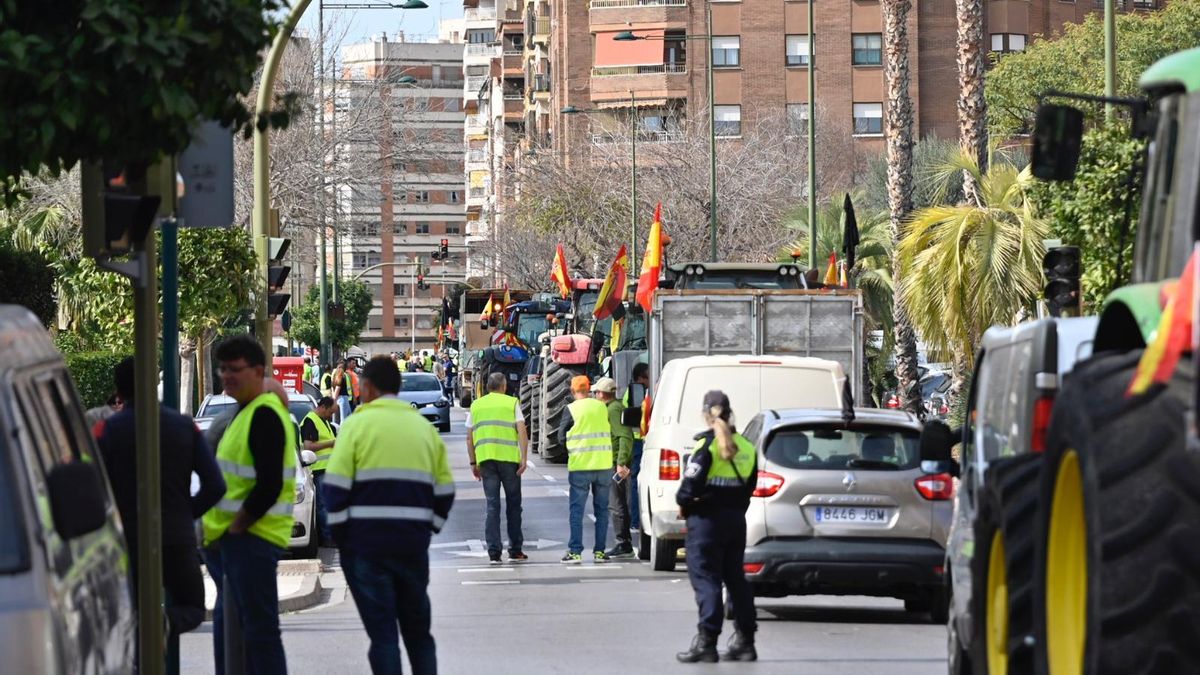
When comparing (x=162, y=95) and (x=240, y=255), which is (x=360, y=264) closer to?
(x=240, y=255)

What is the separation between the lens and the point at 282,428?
405 inches

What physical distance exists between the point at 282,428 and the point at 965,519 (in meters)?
3.28

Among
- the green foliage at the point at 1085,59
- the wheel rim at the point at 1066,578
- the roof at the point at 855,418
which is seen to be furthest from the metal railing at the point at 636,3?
the wheel rim at the point at 1066,578

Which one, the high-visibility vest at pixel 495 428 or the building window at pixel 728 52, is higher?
the building window at pixel 728 52

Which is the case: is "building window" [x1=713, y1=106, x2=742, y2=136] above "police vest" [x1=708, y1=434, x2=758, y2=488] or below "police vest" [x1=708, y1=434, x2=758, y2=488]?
above

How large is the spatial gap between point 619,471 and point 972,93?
10307 millimetres

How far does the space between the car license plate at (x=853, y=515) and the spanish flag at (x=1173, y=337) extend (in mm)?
10123

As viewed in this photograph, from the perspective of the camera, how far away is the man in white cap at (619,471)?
70.0ft

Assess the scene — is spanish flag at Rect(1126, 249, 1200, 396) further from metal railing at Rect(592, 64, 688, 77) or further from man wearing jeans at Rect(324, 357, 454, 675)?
metal railing at Rect(592, 64, 688, 77)

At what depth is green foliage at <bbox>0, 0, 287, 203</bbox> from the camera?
26.7ft

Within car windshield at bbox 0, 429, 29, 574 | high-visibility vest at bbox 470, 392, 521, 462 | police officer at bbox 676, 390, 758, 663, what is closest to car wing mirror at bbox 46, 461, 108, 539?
car windshield at bbox 0, 429, 29, 574

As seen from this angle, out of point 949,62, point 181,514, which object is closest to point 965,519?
point 181,514

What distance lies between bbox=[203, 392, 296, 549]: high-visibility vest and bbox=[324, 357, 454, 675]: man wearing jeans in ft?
0.72

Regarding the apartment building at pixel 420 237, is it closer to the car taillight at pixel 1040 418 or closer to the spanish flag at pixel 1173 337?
the car taillight at pixel 1040 418
